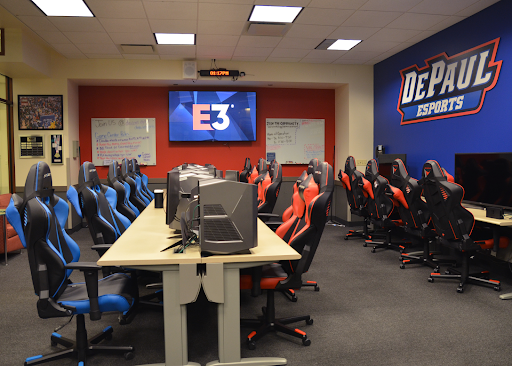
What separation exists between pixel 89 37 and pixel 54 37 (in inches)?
20.2

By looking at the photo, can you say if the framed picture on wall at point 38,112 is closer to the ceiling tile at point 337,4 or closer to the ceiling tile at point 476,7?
the ceiling tile at point 337,4

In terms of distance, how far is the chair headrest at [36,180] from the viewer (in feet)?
6.35

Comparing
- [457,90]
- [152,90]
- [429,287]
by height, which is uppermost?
[152,90]

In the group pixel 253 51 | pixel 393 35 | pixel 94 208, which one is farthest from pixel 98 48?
pixel 393 35

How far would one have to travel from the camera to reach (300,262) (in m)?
2.39

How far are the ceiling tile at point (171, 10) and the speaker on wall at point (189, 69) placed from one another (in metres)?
1.92

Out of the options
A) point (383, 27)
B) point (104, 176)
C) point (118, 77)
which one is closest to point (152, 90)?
point (118, 77)

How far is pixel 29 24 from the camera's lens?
4828mm

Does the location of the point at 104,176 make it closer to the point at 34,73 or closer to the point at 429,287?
the point at 34,73

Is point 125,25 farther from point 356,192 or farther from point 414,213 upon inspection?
point 414,213

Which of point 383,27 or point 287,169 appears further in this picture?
point 287,169

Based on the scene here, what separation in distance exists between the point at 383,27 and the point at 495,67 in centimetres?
153

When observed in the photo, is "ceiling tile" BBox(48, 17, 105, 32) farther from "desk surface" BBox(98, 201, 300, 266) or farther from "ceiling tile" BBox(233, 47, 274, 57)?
"desk surface" BBox(98, 201, 300, 266)

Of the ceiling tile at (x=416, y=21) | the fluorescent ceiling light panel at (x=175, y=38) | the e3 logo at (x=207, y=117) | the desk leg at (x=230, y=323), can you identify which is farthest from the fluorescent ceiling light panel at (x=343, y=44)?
the desk leg at (x=230, y=323)
